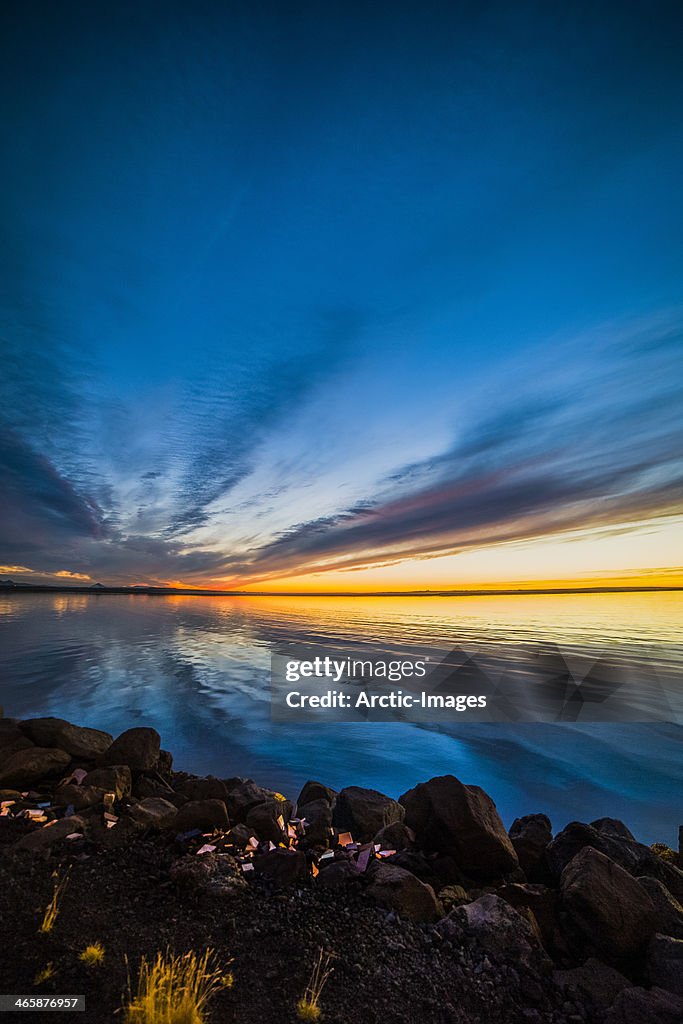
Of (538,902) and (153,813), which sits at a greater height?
(153,813)

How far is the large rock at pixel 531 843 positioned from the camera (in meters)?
8.35

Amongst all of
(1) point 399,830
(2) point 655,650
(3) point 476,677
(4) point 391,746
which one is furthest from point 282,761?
(2) point 655,650

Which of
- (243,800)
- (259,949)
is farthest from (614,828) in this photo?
(259,949)

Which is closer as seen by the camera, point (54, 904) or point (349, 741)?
point (54, 904)

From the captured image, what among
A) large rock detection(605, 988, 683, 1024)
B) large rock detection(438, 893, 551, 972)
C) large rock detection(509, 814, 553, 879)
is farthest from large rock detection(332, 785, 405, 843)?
large rock detection(605, 988, 683, 1024)

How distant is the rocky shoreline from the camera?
15.2 feet

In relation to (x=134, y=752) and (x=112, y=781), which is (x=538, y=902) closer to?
(x=112, y=781)

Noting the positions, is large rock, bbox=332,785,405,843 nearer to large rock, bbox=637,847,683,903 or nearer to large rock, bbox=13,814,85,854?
large rock, bbox=637,847,683,903

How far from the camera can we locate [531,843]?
8555 millimetres

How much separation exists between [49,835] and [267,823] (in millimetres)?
3629

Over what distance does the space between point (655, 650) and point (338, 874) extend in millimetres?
42136

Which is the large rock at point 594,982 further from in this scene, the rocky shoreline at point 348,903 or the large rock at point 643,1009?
the large rock at point 643,1009

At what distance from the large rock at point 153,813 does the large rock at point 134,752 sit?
1976mm

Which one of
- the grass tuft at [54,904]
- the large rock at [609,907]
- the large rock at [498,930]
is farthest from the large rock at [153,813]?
the large rock at [609,907]
